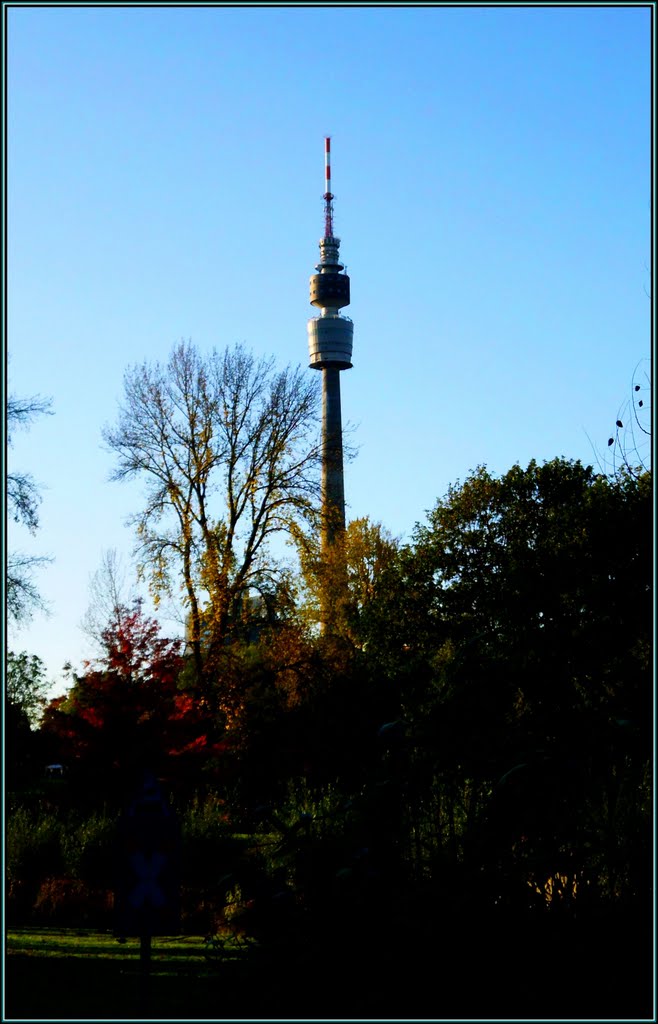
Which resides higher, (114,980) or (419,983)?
(419,983)

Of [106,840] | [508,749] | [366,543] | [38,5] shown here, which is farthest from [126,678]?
[366,543]

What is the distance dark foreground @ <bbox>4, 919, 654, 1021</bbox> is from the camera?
31.2 ft

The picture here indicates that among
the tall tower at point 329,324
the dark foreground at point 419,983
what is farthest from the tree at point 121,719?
the tall tower at point 329,324

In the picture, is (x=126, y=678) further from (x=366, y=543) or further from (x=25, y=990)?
(x=366, y=543)

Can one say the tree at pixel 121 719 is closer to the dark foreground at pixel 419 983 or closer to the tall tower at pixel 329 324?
the dark foreground at pixel 419 983

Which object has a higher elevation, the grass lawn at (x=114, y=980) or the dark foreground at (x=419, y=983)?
the dark foreground at (x=419, y=983)

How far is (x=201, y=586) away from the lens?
107ft

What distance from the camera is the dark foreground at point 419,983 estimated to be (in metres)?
9.52

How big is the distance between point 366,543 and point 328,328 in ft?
143

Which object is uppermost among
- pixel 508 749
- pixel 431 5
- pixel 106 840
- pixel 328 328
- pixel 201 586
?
pixel 328 328

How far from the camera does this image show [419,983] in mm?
9977

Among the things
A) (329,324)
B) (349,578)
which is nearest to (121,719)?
(349,578)

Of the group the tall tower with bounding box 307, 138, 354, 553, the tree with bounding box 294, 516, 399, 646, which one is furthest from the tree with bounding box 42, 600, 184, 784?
the tall tower with bounding box 307, 138, 354, 553

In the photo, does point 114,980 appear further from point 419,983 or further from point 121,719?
point 121,719
